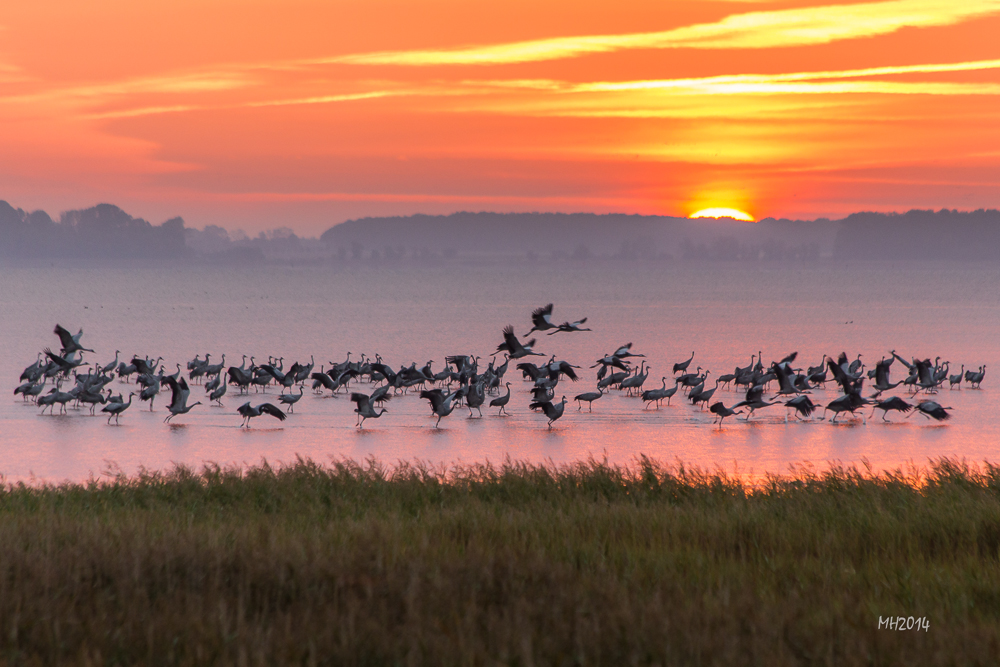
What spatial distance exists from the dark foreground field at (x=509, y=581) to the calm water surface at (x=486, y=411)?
691 cm

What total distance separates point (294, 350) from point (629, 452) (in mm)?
38588

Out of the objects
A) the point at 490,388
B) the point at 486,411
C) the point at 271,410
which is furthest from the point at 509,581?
the point at 490,388

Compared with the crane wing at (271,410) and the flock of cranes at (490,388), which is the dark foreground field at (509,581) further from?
the crane wing at (271,410)

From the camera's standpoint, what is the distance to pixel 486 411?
99.0 feet

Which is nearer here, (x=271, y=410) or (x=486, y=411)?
(x=271, y=410)

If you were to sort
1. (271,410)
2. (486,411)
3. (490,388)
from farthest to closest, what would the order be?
(490,388) → (486,411) → (271,410)

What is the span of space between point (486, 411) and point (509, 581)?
69.9 feet

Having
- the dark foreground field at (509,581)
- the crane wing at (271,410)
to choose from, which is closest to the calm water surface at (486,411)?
the crane wing at (271,410)

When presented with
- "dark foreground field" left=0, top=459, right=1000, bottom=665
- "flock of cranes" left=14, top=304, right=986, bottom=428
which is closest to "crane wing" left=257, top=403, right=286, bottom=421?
"flock of cranes" left=14, top=304, right=986, bottom=428

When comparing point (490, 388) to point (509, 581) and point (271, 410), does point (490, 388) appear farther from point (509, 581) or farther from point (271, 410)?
point (509, 581)

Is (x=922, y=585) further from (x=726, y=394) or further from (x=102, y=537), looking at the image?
(x=726, y=394)

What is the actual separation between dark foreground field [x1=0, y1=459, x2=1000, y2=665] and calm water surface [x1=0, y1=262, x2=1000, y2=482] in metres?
6.91

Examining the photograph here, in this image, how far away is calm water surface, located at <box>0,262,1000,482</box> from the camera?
22.4m

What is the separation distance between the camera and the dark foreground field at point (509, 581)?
24.2 ft
